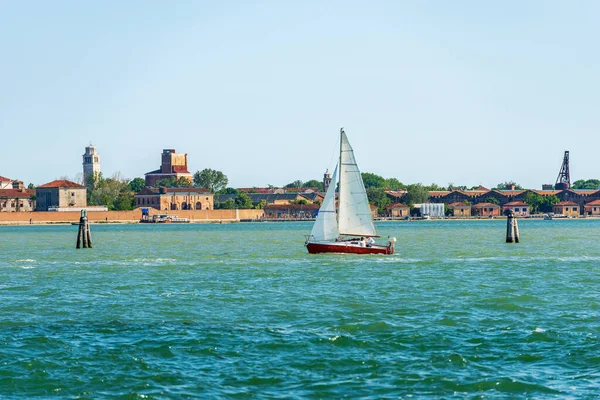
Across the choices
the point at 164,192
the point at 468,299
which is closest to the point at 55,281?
the point at 468,299

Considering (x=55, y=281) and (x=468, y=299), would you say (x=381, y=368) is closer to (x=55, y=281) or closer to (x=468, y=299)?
(x=468, y=299)

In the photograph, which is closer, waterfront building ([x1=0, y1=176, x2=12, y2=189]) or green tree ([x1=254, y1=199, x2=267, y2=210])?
green tree ([x1=254, y1=199, x2=267, y2=210])

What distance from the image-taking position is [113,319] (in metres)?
23.6


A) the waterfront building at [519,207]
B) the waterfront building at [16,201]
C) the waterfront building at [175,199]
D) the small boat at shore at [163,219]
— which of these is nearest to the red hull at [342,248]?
the small boat at shore at [163,219]

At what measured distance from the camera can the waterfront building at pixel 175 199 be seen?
18112cm

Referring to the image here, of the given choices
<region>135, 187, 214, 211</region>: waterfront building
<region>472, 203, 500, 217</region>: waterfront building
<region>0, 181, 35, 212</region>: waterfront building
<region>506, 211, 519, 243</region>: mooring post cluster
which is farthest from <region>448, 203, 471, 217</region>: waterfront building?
<region>506, 211, 519, 243</region>: mooring post cluster

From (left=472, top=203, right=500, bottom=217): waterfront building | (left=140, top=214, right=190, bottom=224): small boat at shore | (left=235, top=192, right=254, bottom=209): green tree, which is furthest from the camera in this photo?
(left=472, top=203, right=500, bottom=217): waterfront building

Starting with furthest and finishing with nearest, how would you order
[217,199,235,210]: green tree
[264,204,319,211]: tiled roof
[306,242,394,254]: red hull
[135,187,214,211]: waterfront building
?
[264,204,319,211]: tiled roof → [217,199,235,210]: green tree → [135,187,214,211]: waterfront building → [306,242,394,254]: red hull

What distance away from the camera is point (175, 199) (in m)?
183

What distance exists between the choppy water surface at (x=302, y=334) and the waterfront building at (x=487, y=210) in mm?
160313

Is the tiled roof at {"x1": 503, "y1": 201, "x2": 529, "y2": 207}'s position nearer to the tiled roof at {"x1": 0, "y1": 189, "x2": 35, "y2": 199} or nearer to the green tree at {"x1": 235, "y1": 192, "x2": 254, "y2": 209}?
the green tree at {"x1": 235, "y1": 192, "x2": 254, "y2": 209}

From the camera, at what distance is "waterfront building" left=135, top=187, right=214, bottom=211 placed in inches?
7131

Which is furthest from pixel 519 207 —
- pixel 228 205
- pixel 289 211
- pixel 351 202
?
pixel 351 202

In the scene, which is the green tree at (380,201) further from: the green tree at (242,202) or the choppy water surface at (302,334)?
the choppy water surface at (302,334)
